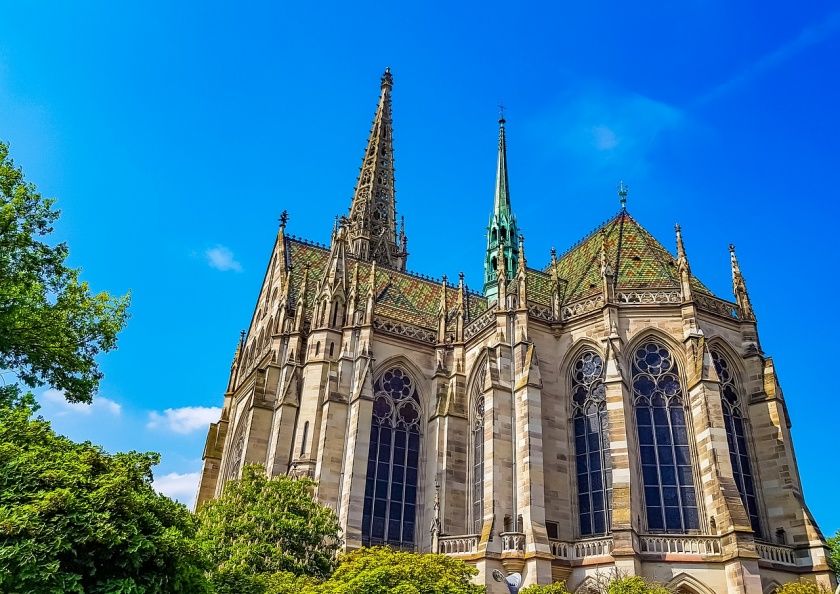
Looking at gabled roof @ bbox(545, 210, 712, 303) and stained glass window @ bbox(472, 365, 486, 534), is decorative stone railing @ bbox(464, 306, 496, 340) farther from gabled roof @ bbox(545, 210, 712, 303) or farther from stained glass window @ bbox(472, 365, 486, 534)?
gabled roof @ bbox(545, 210, 712, 303)

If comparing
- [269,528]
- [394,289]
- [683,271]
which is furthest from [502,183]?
[269,528]

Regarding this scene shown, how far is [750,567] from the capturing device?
20219 millimetres

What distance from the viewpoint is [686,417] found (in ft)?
79.4

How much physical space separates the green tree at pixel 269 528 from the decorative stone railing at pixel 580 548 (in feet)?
23.0

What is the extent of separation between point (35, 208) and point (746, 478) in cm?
2288

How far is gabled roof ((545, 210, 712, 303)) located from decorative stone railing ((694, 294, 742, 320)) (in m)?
0.70

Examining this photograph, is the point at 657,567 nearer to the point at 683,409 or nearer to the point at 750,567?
the point at 750,567

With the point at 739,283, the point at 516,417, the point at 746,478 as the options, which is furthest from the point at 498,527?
the point at 739,283

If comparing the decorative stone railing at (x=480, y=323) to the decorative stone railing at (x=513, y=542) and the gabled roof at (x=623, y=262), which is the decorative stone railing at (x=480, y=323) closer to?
the gabled roof at (x=623, y=262)

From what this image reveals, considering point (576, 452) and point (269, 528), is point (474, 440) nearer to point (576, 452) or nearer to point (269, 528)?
point (576, 452)

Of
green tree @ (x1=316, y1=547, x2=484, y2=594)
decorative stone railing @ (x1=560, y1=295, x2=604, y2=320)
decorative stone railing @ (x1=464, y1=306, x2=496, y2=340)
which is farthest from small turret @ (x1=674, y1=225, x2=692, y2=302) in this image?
green tree @ (x1=316, y1=547, x2=484, y2=594)

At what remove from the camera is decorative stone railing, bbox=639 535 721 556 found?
69.6 feet

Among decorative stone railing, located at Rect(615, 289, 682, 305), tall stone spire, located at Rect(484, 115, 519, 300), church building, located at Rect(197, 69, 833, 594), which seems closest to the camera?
church building, located at Rect(197, 69, 833, 594)

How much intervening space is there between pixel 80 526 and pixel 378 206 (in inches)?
1575
